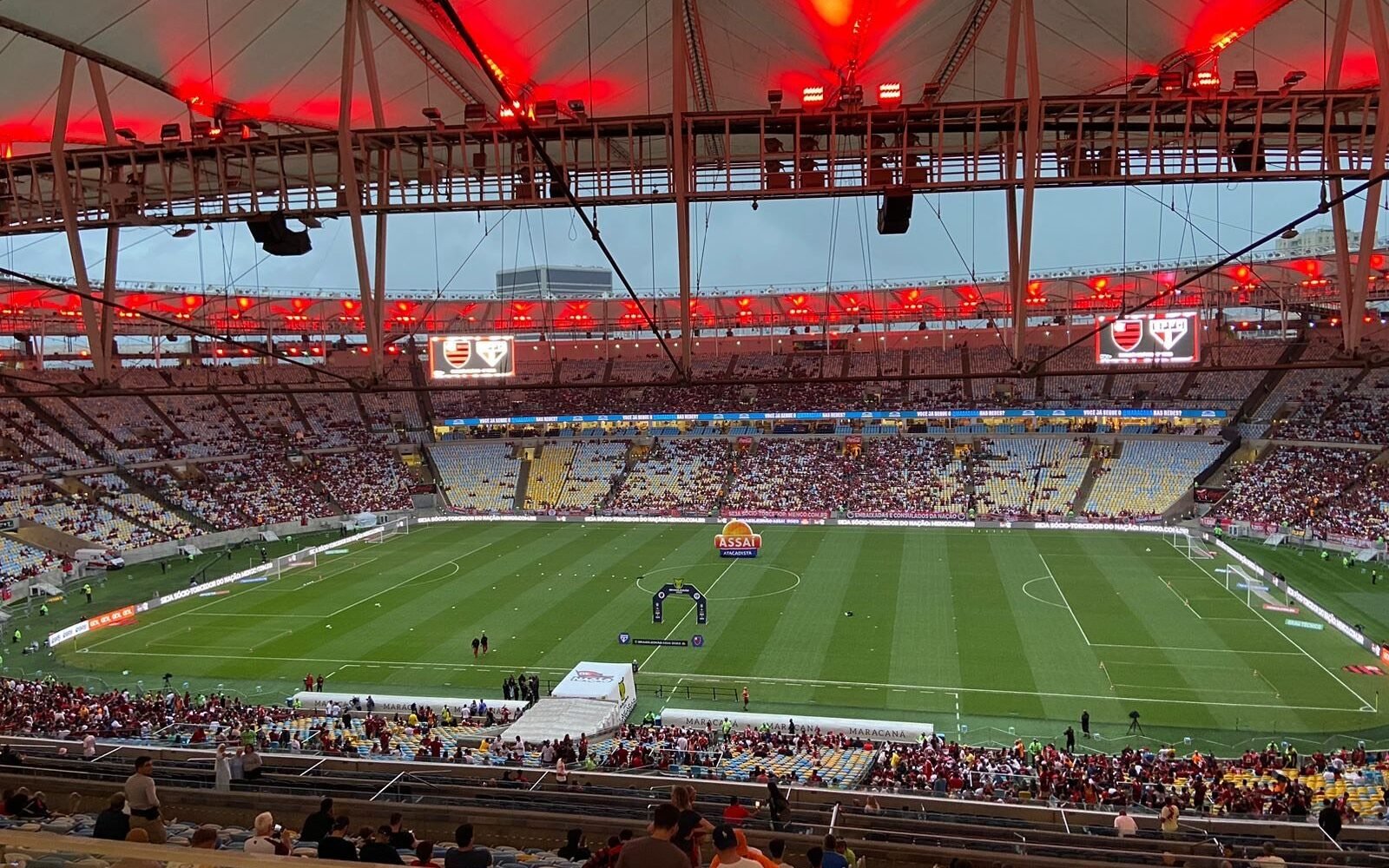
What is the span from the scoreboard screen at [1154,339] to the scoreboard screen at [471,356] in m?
20.8

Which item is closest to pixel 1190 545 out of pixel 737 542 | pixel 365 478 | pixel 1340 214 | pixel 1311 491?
pixel 1311 491

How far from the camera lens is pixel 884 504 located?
5112cm

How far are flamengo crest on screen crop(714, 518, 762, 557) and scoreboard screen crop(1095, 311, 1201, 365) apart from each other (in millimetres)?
15064

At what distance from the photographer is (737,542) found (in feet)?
124

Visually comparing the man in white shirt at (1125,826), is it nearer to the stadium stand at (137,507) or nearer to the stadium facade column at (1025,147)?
the stadium facade column at (1025,147)

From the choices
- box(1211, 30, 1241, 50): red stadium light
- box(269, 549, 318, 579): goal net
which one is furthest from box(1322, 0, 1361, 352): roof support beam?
box(269, 549, 318, 579): goal net

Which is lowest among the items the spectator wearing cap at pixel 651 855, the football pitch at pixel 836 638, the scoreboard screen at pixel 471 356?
the football pitch at pixel 836 638

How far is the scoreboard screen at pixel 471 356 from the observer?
28.8m

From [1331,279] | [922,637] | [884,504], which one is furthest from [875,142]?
[1331,279]

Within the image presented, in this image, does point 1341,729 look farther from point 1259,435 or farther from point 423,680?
point 1259,435

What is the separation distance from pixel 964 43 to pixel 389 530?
135ft

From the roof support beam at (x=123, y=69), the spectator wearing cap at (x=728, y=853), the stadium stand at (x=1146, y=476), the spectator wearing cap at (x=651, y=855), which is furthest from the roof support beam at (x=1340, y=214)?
the stadium stand at (x=1146, y=476)

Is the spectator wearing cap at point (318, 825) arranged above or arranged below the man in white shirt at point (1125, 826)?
above

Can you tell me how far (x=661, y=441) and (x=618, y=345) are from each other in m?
14.4
